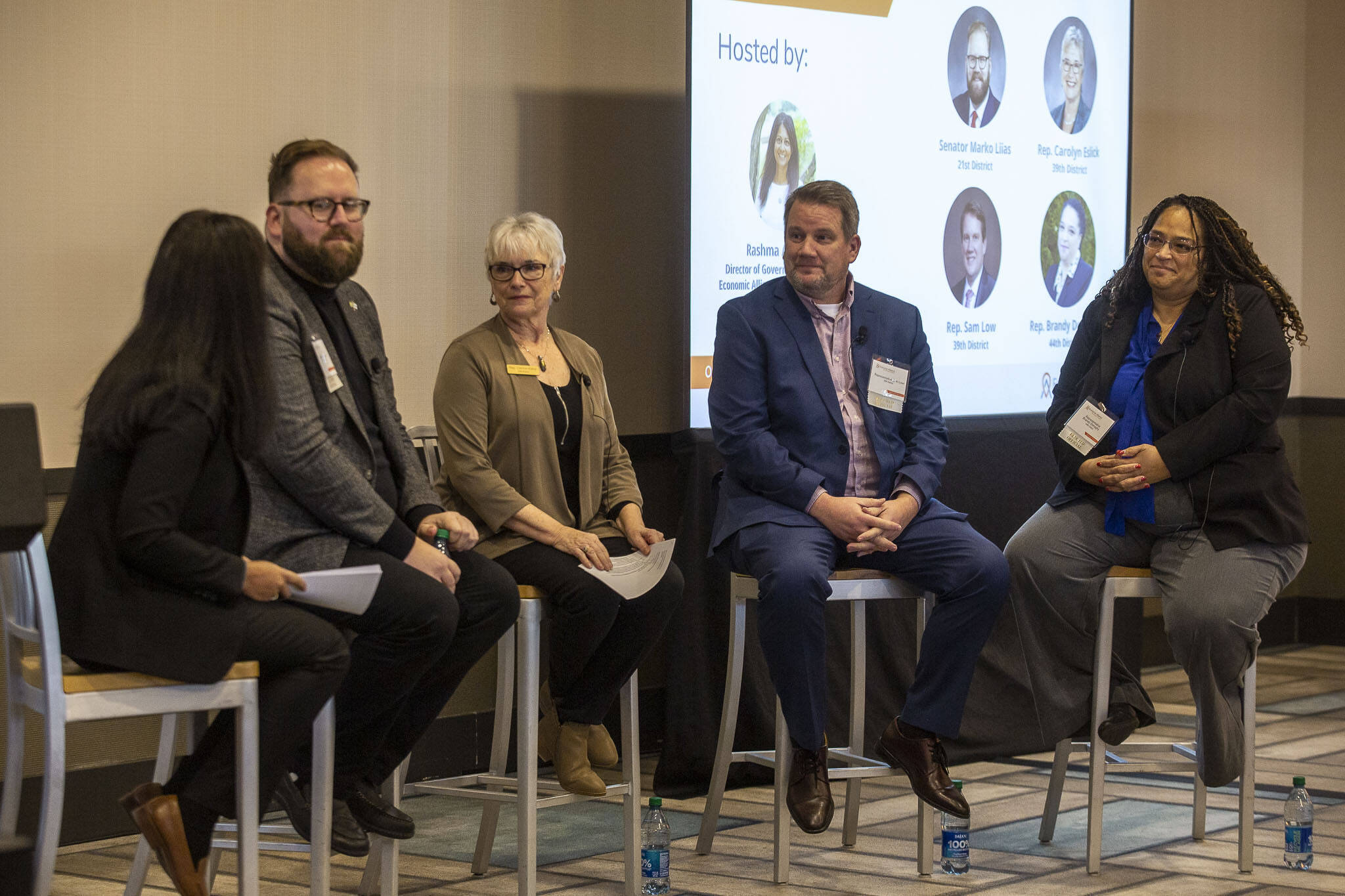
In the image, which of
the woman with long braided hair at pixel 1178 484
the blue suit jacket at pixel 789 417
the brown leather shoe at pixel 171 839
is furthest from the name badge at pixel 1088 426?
the brown leather shoe at pixel 171 839

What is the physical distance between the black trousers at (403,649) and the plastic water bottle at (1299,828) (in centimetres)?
168

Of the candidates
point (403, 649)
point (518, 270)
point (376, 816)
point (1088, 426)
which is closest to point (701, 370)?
point (518, 270)

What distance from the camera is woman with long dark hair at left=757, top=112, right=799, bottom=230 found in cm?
412

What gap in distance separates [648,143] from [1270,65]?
10.9 feet

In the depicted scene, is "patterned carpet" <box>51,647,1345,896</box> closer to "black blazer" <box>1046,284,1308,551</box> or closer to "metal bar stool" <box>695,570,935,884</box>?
"metal bar stool" <box>695,570,935,884</box>

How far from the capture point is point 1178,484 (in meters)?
3.52

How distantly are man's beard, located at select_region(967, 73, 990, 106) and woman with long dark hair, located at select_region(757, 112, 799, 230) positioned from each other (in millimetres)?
694

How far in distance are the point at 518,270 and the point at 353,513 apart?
760mm

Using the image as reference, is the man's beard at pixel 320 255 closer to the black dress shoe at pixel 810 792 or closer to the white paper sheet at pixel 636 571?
the white paper sheet at pixel 636 571

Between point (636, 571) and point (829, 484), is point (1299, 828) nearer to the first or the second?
point (829, 484)

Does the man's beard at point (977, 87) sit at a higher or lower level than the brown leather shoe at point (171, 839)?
higher

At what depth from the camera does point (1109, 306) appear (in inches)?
147

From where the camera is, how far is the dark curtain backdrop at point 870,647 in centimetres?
400

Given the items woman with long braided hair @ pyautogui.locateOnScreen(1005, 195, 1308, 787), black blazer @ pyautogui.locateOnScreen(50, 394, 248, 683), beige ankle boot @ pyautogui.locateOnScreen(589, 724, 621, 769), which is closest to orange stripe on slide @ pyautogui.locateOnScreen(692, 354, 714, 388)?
woman with long braided hair @ pyautogui.locateOnScreen(1005, 195, 1308, 787)
